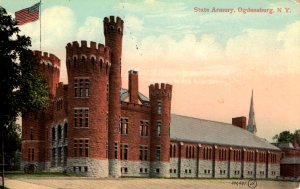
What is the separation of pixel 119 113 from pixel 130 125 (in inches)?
144

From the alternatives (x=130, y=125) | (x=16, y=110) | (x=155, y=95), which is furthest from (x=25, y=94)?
(x=155, y=95)

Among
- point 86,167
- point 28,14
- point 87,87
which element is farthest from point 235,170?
point 28,14

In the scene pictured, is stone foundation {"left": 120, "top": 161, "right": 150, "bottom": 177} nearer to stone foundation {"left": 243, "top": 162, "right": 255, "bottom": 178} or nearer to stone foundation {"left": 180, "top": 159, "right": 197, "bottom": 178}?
stone foundation {"left": 180, "top": 159, "right": 197, "bottom": 178}

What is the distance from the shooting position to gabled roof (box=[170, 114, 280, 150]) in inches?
2195

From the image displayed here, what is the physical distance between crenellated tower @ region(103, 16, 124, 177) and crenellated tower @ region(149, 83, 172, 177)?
668 cm

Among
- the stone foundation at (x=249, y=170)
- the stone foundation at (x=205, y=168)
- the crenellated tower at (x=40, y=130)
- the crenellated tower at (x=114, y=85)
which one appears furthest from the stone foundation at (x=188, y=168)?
the crenellated tower at (x=40, y=130)

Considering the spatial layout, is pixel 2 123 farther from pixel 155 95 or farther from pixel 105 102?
pixel 155 95

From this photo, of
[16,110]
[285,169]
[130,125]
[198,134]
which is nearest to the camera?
[16,110]

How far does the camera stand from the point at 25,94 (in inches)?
1287

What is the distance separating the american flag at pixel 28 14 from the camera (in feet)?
100

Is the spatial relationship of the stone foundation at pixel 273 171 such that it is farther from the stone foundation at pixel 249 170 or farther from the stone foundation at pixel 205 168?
the stone foundation at pixel 205 168

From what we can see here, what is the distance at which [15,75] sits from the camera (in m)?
31.0

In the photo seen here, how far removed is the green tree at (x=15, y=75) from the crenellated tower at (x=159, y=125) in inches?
667

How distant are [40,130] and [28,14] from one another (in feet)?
64.6
